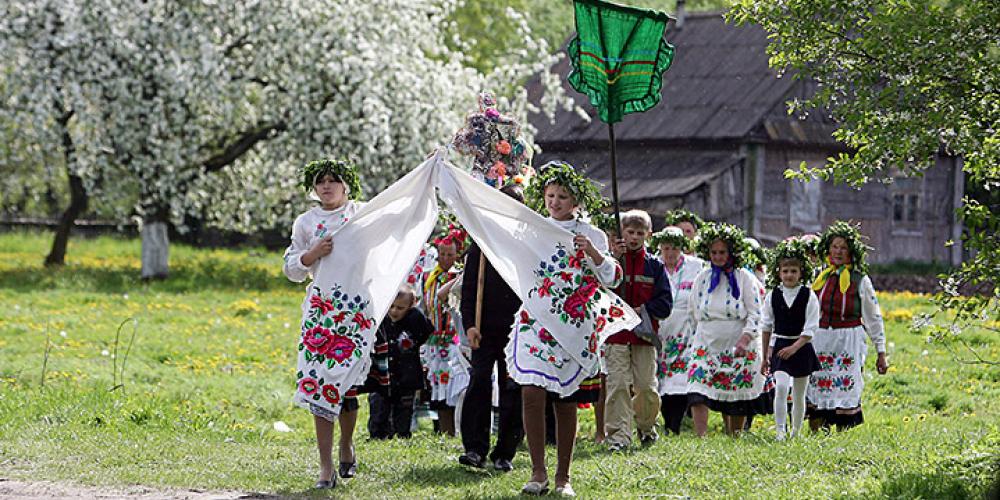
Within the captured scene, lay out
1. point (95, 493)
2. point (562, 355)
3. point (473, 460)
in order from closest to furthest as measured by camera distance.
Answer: point (95, 493), point (562, 355), point (473, 460)

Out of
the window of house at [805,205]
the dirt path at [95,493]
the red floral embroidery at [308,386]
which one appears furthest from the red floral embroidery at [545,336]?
the window of house at [805,205]

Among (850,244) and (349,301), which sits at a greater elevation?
(850,244)

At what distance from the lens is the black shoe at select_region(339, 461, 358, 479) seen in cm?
892

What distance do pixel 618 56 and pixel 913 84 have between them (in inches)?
66.1

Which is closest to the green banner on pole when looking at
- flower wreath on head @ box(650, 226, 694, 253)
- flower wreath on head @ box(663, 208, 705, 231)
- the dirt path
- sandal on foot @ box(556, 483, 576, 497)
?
sandal on foot @ box(556, 483, 576, 497)

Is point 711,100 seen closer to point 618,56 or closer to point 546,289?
point 618,56

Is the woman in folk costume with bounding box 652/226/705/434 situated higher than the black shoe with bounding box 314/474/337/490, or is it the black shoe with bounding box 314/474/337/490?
the woman in folk costume with bounding box 652/226/705/434

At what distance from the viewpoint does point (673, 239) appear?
41.1ft

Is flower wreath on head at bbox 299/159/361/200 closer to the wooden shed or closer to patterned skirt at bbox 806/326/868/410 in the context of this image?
patterned skirt at bbox 806/326/868/410

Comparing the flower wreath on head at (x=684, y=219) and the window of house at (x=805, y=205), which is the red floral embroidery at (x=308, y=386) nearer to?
the flower wreath on head at (x=684, y=219)

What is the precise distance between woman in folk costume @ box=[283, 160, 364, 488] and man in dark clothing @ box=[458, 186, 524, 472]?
0.77 m

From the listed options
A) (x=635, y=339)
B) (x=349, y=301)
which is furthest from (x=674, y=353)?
(x=349, y=301)

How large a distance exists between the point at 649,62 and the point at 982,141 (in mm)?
1941

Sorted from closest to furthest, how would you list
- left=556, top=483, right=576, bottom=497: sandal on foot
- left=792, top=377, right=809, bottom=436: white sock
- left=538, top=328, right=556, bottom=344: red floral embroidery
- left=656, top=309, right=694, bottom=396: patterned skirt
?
left=556, top=483, right=576, bottom=497: sandal on foot
left=538, top=328, right=556, bottom=344: red floral embroidery
left=792, top=377, right=809, bottom=436: white sock
left=656, top=309, right=694, bottom=396: patterned skirt
